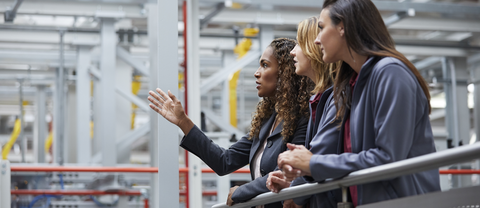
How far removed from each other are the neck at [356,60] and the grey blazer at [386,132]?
0.06 m

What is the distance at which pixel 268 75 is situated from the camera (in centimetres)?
221

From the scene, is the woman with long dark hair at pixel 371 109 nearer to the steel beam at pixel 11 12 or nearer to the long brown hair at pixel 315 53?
the long brown hair at pixel 315 53

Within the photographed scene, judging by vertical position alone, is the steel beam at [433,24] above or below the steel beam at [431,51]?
above

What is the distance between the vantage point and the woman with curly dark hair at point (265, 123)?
6.82 ft

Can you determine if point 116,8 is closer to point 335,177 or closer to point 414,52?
point 414,52

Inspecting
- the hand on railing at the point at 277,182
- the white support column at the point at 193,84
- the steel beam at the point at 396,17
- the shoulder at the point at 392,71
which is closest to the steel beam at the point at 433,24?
the steel beam at the point at 396,17

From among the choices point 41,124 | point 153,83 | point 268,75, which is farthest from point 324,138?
point 41,124

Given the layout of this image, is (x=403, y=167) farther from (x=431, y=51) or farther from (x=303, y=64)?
(x=431, y=51)

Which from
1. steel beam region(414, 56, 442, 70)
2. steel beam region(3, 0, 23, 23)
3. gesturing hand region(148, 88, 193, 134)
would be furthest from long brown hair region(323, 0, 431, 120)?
steel beam region(414, 56, 442, 70)

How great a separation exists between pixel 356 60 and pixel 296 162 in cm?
36

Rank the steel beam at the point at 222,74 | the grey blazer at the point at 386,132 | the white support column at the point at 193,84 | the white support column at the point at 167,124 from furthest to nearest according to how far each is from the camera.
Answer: the steel beam at the point at 222,74, the white support column at the point at 193,84, the white support column at the point at 167,124, the grey blazer at the point at 386,132

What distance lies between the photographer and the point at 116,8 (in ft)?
21.2

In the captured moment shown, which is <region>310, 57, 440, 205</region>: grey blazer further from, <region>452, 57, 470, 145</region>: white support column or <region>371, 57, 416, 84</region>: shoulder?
<region>452, 57, 470, 145</region>: white support column

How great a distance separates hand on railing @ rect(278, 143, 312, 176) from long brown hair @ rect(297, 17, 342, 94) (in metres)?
0.44
